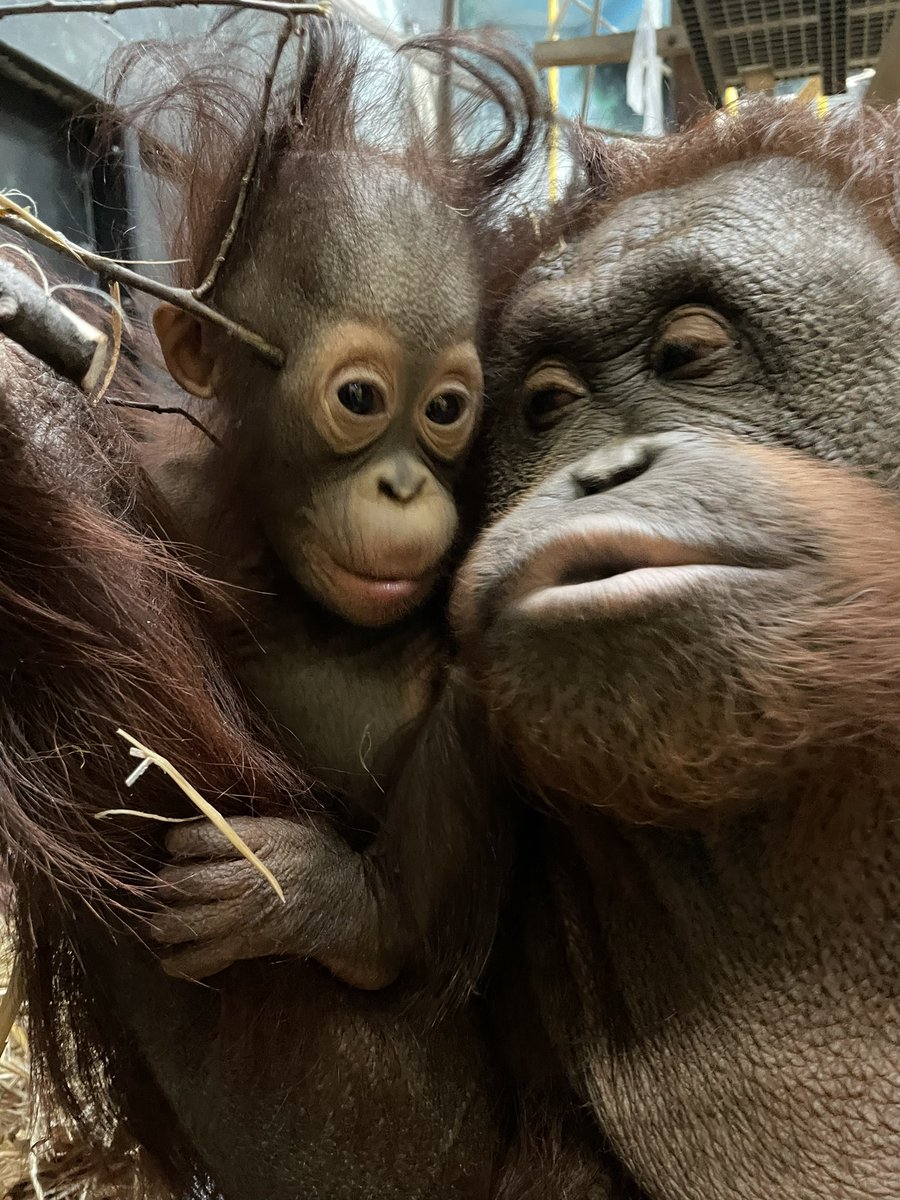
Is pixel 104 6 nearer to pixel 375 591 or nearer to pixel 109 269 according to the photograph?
pixel 109 269

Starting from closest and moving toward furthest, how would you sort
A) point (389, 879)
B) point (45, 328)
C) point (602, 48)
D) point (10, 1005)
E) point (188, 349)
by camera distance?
point (45, 328), point (389, 879), point (188, 349), point (10, 1005), point (602, 48)

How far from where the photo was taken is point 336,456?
106 centimetres

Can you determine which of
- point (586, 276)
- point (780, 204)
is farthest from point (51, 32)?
point (780, 204)

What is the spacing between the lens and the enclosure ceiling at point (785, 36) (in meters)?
1.69

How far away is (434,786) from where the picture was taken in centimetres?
104

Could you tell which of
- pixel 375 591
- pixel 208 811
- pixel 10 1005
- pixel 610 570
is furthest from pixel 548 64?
pixel 10 1005

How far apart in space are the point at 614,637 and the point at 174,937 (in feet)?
1.52

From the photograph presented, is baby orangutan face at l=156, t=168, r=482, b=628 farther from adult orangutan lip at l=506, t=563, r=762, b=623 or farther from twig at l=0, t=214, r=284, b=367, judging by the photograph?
adult orangutan lip at l=506, t=563, r=762, b=623

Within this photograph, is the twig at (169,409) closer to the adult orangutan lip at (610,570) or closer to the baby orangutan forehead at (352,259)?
the baby orangutan forehead at (352,259)

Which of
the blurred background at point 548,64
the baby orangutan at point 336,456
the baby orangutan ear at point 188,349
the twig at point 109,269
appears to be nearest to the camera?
the twig at point 109,269

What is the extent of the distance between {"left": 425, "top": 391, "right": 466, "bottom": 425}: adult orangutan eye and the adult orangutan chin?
55 millimetres

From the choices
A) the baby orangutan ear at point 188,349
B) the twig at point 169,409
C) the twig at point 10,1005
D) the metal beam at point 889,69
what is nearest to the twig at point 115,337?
the twig at point 169,409

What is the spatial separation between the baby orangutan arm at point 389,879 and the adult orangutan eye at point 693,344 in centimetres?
37

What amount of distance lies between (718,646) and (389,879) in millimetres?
450
